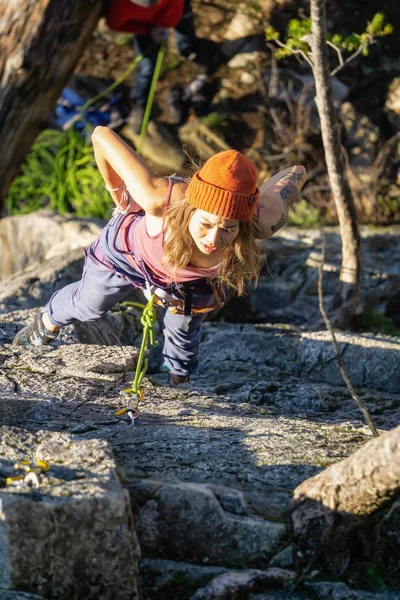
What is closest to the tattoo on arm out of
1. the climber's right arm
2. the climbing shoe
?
the climber's right arm

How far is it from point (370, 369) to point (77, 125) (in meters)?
4.53

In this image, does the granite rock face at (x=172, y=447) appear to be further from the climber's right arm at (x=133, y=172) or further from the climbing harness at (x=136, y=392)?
the climber's right arm at (x=133, y=172)

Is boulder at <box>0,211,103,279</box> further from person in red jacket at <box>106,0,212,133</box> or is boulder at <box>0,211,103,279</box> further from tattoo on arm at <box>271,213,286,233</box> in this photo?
tattoo on arm at <box>271,213,286,233</box>

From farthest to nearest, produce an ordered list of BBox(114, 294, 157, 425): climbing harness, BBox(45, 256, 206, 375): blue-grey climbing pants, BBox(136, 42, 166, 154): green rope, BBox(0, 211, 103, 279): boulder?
BBox(136, 42, 166, 154): green rope
BBox(0, 211, 103, 279): boulder
BBox(45, 256, 206, 375): blue-grey climbing pants
BBox(114, 294, 157, 425): climbing harness

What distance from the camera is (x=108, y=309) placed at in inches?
145

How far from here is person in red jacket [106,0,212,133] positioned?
6.28 metres

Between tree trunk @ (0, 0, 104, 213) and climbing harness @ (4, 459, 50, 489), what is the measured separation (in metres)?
3.73

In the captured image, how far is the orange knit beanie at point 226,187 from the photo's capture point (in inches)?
112

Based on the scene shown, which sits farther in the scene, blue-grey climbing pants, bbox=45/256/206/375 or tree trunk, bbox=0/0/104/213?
tree trunk, bbox=0/0/104/213

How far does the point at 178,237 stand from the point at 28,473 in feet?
3.64

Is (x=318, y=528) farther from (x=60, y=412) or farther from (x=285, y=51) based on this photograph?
(x=285, y=51)

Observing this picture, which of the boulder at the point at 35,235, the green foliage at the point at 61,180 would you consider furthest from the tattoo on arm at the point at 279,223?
the green foliage at the point at 61,180

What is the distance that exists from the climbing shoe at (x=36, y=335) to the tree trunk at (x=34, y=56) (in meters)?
2.33

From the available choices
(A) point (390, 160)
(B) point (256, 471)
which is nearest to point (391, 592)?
(B) point (256, 471)
